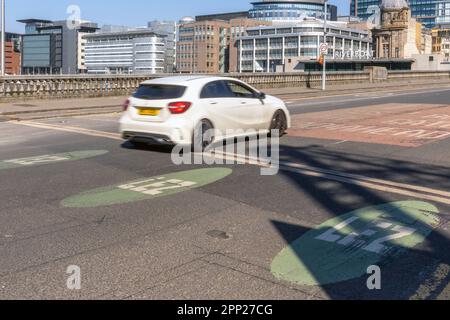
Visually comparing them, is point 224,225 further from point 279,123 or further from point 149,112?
point 279,123

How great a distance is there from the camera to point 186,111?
10930mm

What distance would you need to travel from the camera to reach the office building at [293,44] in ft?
533

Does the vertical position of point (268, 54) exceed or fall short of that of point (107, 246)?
it exceeds it

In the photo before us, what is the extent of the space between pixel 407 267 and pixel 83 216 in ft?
11.8

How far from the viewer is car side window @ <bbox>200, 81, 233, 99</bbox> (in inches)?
454

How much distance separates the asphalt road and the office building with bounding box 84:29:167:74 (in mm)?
153548

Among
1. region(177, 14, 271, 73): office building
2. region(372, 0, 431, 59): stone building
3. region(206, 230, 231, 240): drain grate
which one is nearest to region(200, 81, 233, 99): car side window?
region(206, 230, 231, 240): drain grate

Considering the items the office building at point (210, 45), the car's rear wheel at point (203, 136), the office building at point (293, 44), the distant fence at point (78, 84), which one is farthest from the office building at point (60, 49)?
the car's rear wheel at point (203, 136)

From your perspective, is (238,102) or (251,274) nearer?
(251,274)

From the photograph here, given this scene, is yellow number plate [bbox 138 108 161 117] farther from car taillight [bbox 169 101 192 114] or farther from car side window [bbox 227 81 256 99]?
car side window [bbox 227 81 256 99]
